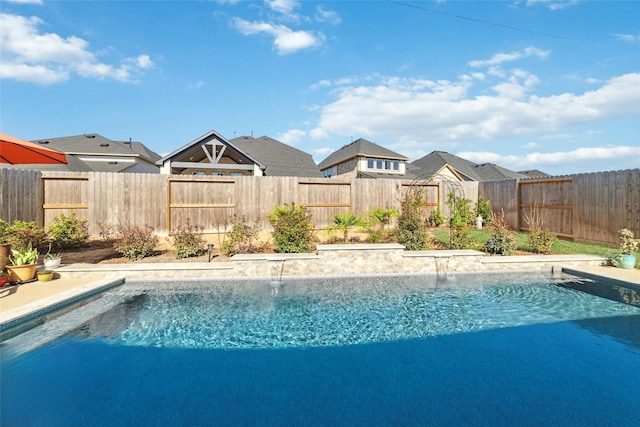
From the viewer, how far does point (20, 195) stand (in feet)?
30.6

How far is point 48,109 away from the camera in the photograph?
17.0 m

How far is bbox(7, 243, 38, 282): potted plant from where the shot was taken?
Answer: 5.96 m

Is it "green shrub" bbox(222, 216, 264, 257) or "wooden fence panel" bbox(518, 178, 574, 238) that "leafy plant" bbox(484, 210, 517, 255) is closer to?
"wooden fence panel" bbox(518, 178, 574, 238)

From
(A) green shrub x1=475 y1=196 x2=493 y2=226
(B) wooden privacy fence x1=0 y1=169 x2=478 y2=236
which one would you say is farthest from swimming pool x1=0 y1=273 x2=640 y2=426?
(A) green shrub x1=475 y1=196 x2=493 y2=226

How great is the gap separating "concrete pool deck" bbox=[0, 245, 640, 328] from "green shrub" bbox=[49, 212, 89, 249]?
251 centimetres

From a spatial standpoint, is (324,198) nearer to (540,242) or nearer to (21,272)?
(540,242)

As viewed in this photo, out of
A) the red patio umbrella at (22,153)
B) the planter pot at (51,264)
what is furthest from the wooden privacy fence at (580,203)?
the red patio umbrella at (22,153)

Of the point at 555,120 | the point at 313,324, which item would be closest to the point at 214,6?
the point at 313,324

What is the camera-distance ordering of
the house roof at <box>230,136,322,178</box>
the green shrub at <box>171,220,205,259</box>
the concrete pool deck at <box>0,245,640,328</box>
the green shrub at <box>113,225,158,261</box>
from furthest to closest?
1. the house roof at <box>230,136,322,178</box>
2. the green shrub at <box>171,220,205,259</box>
3. the green shrub at <box>113,225,158,261</box>
4. the concrete pool deck at <box>0,245,640,328</box>

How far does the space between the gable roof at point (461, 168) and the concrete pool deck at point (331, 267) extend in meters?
21.0

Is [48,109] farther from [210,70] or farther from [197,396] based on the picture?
[197,396]

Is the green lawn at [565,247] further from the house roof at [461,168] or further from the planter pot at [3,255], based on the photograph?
the house roof at [461,168]

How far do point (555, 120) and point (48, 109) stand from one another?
34495mm

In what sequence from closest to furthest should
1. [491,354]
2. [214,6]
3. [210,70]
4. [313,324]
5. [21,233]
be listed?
1. [491,354]
2. [313,324]
3. [21,233]
4. [214,6]
5. [210,70]
